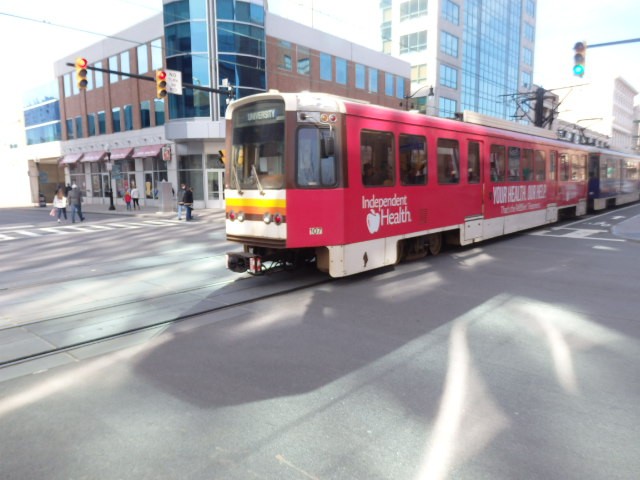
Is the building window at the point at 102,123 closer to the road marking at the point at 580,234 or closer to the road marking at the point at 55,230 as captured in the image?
the road marking at the point at 55,230

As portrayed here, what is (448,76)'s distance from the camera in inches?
1971

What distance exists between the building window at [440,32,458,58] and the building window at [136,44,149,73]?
102ft

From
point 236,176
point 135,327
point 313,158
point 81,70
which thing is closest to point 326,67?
point 81,70

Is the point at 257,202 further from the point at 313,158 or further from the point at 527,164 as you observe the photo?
the point at 527,164

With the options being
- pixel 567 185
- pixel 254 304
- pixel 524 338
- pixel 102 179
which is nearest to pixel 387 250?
pixel 254 304

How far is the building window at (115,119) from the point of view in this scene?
3609cm

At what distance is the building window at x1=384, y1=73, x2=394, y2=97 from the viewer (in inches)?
1635

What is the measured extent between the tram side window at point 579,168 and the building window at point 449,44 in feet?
112

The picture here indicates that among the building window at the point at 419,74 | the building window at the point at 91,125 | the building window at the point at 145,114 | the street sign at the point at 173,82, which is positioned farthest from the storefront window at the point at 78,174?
the building window at the point at 419,74

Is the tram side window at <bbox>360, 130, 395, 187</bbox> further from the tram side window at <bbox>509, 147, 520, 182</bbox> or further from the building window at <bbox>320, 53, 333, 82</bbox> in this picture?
the building window at <bbox>320, 53, 333, 82</bbox>

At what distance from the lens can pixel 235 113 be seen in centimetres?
790

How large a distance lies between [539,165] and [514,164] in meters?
2.18

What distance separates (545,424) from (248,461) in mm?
2255

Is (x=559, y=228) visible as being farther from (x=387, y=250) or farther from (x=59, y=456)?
(x=59, y=456)
